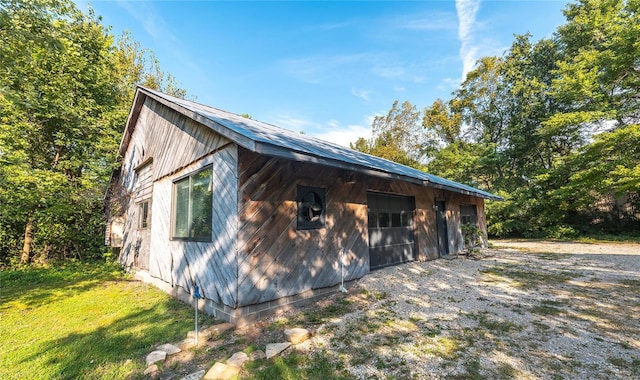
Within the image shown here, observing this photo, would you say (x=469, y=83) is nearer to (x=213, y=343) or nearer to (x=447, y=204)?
(x=447, y=204)

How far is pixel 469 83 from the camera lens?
20.8 metres

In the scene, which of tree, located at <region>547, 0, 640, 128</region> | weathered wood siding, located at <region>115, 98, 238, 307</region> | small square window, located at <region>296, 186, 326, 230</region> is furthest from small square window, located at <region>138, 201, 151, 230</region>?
tree, located at <region>547, 0, 640, 128</region>

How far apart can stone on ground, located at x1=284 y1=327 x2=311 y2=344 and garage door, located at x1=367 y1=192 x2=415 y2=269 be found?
3558 millimetres

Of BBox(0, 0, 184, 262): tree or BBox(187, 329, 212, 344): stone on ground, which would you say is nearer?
BBox(187, 329, 212, 344): stone on ground

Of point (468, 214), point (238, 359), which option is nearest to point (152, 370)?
point (238, 359)

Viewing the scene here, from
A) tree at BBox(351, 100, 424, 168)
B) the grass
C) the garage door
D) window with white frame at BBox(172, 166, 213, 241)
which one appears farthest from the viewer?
tree at BBox(351, 100, 424, 168)

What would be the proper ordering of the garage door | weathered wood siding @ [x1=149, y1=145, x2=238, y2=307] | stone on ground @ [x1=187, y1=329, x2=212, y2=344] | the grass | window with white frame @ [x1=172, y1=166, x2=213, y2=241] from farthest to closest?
the garage door
window with white frame @ [x1=172, y1=166, x2=213, y2=241]
weathered wood siding @ [x1=149, y1=145, x2=238, y2=307]
stone on ground @ [x1=187, y1=329, x2=212, y2=344]
the grass

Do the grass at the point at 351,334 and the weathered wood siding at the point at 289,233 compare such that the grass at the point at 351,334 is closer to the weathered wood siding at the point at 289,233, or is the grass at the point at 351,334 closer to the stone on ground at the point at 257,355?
the stone on ground at the point at 257,355

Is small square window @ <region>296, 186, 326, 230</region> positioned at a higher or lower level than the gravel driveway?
higher

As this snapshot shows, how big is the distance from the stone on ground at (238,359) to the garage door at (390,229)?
4.20 m

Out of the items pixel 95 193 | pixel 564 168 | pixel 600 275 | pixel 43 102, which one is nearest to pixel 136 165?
pixel 95 193

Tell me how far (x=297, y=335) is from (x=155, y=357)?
59.9 inches

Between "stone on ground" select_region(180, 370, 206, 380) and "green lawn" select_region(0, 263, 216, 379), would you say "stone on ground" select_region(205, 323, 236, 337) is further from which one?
"stone on ground" select_region(180, 370, 206, 380)

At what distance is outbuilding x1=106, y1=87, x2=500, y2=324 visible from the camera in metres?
3.83
